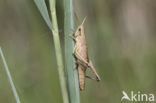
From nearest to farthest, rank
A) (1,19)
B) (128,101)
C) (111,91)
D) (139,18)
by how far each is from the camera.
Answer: (128,101) → (111,91) → (1,19) → (139,18)

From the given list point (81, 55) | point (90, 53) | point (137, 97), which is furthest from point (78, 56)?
point (90, 53)

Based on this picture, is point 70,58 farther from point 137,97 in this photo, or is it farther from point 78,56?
point 137,97

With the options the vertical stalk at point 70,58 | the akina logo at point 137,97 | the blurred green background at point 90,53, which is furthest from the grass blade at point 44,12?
the akina logo at point 137,97

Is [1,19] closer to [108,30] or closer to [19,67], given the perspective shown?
[19,67]

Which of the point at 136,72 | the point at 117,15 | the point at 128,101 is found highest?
the point at 117,15

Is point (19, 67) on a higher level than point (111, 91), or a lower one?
higher

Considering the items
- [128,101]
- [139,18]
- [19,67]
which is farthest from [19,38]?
[128,101]

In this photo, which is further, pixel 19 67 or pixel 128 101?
pixel 19 67
